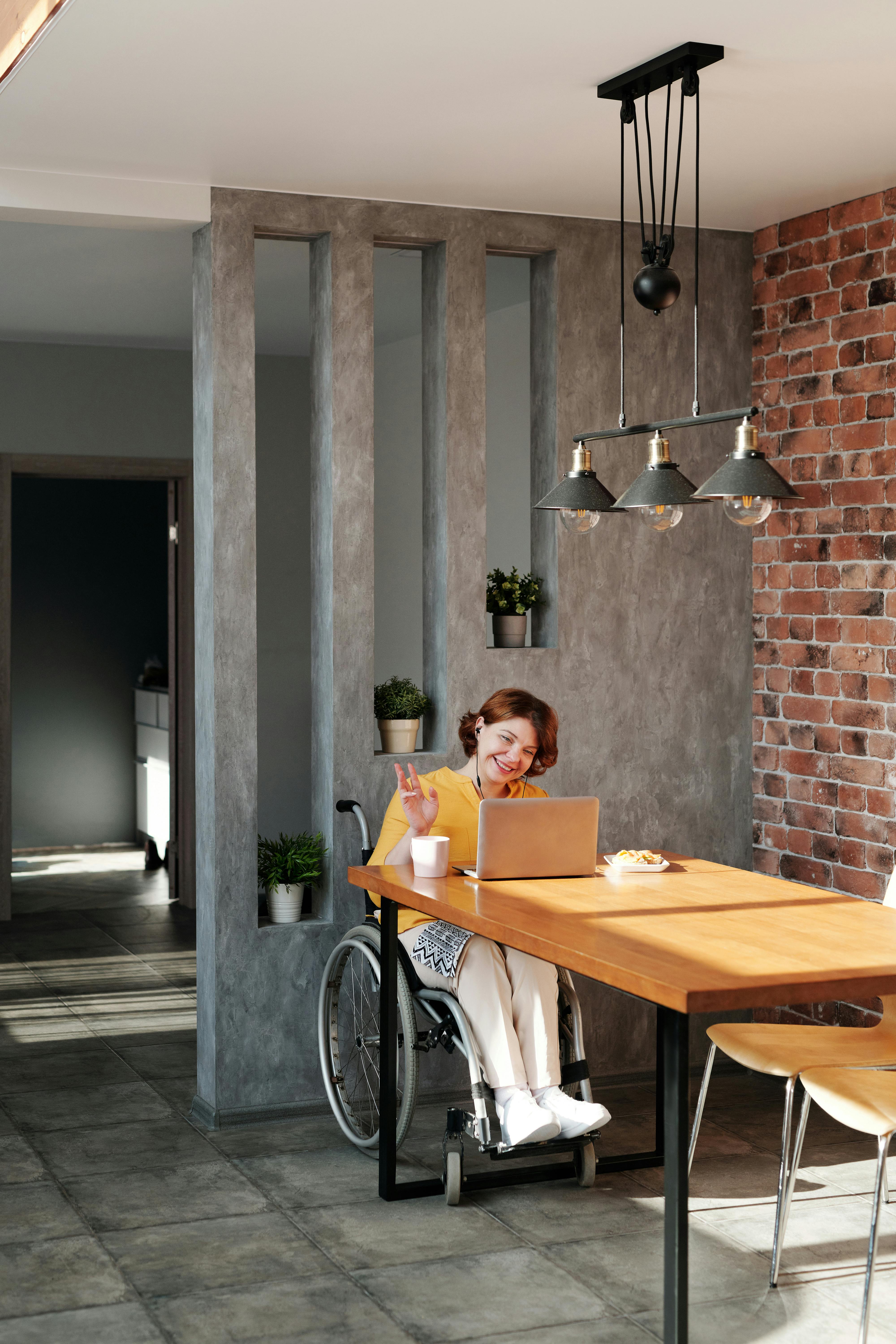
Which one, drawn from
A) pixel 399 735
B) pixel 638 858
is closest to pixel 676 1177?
pixel 638 858

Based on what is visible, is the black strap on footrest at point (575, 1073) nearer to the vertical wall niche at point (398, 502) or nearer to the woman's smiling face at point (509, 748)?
the woman's smiling face at point (509, 748)

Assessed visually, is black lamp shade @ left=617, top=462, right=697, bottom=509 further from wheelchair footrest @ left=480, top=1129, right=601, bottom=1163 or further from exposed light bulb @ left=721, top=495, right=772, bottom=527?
wheelchair footrest @ left=480, top=1129, right=601, bottom=1163

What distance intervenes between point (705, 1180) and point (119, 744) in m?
6.74

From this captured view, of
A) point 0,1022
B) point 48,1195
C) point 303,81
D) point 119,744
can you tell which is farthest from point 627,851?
point 119,744

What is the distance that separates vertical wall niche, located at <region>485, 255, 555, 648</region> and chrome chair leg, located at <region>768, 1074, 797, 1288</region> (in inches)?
135

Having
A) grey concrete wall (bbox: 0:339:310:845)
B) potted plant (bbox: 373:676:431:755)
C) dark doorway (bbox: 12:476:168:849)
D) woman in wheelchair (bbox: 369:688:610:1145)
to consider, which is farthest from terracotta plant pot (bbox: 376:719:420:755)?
dark doorway (bbox: 12:476:168:849)

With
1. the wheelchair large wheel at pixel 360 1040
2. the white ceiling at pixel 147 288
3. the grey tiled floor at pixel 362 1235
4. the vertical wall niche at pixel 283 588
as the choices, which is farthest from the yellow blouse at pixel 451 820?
the vertical wall niche at pixel 283 588

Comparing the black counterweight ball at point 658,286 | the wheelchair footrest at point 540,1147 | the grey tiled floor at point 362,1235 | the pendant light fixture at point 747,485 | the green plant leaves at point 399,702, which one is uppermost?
the black counterweight ball at point 658,286

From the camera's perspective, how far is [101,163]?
Result: 4.16 m

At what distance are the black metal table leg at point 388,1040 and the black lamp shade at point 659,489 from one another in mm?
1213

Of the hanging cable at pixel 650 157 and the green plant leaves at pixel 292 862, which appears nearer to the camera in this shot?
the hanging cable at pixel 650 157

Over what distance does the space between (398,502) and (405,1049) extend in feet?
14.4

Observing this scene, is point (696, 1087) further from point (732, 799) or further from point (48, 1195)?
point (48, 1195)

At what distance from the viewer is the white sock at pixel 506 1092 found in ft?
12.1
